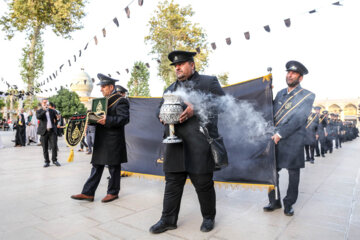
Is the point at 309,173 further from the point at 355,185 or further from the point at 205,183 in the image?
the point at 205,183

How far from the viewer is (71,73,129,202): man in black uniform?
3794 mm

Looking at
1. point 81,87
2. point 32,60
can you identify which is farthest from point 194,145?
Answer: point 81,87

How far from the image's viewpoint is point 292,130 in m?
3.27

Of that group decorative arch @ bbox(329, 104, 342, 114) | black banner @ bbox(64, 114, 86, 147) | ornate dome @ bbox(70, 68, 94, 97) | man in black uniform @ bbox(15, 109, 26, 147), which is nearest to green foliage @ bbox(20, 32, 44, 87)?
man in black uniform @ bbox(15, 109, 26, 147)

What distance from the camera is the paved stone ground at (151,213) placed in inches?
106

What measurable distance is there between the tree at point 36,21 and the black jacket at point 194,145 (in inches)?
762

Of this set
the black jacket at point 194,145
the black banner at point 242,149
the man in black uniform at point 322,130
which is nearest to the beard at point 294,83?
the black banner at point 242,149

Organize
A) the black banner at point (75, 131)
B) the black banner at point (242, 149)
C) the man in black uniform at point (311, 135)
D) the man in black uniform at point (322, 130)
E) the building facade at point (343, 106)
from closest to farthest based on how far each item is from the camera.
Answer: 1. the black banner at point (242, 149)
2. the black banner at point (75, 131)
3. the man in black uniform at point (311, 135)
4. the man in black uniform at point (322, 130)
5. the building facade at point (343, 106)

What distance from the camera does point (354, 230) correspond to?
2.83 m

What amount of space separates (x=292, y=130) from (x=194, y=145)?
1446 mm

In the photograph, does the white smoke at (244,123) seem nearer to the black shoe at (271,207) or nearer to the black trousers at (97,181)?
the black shoe at (271,207)

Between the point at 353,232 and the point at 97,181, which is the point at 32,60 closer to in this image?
the point at 97,181

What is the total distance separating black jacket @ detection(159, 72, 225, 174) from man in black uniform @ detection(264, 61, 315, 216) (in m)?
1.16

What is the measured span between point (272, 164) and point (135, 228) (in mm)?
2107
